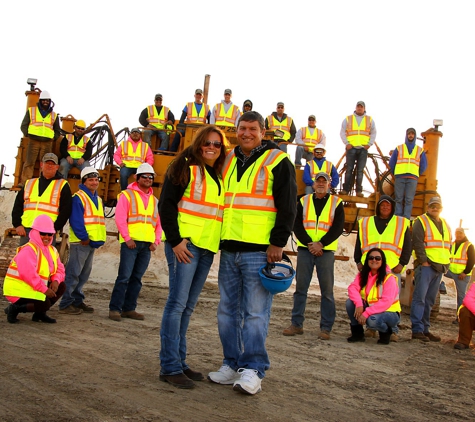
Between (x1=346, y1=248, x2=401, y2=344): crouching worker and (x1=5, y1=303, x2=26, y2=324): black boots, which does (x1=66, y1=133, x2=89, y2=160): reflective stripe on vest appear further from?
(x1=346, y1=248, x2=401, y2=344): crouching worker

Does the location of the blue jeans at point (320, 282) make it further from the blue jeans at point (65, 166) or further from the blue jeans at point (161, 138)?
the blue jeans at point (65, 166)

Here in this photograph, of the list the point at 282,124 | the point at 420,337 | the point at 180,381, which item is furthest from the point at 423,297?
the point at 282,124

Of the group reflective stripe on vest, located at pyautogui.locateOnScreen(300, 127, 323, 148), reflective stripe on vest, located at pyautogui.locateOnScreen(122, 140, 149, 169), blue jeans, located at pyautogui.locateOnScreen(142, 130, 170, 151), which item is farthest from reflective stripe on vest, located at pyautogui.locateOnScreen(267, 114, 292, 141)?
reflective stripe on vest, located at pyautogui.locateOnScreen(122, 140, 149, 169)

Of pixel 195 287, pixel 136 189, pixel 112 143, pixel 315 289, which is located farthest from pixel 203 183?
pixel 315 289

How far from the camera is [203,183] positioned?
4.65 metres

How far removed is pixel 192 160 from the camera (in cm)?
472

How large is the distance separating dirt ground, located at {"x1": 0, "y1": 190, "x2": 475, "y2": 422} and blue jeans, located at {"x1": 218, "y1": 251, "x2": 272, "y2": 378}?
278 mm

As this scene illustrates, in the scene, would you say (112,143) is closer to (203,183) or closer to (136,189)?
(136,189)

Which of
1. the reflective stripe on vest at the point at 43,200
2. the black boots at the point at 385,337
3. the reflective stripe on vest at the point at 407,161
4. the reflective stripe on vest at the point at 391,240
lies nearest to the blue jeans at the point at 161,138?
the reflective stripe on vest at the point at 407,161

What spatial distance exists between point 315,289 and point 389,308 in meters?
11.5

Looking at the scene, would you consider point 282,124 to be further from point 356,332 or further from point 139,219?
point 356,332

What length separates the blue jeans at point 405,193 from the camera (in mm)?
12055

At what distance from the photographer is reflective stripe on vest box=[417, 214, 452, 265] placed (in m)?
8.52

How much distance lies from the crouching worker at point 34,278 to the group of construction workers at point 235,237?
15 millimetres
